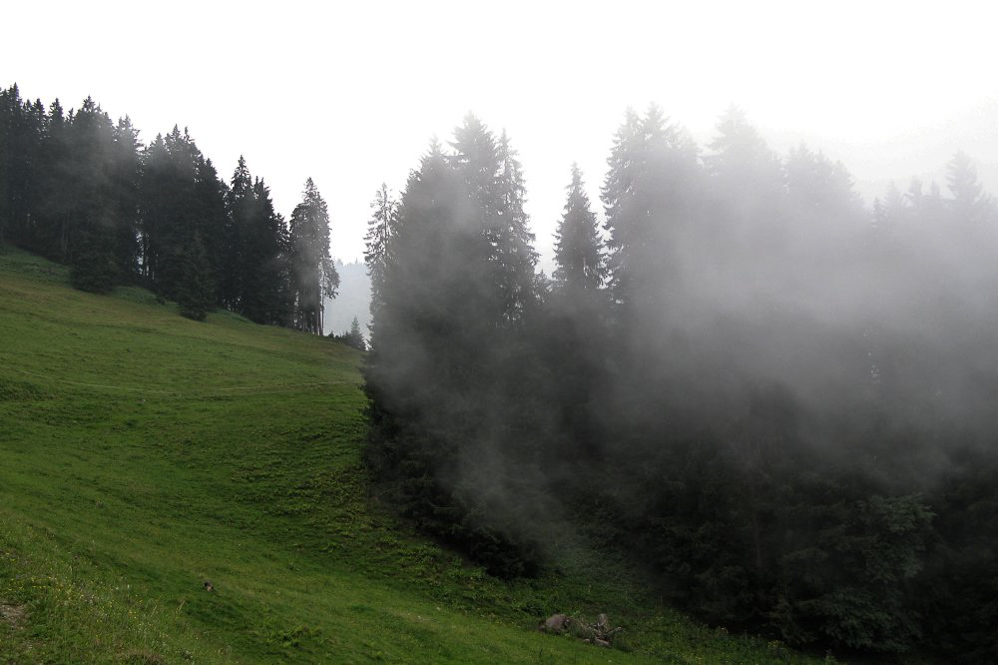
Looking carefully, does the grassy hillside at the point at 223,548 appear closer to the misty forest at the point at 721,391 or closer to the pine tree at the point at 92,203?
the misty forest at the point at 721,391

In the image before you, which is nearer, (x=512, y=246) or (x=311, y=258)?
(x=512, y=246)

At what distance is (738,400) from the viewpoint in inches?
925

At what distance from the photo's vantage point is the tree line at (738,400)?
20484 mm

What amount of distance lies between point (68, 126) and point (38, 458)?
73.0 metres

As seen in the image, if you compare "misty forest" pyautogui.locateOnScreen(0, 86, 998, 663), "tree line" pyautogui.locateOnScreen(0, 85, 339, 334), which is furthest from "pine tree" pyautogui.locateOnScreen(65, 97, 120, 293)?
"misty forest" pyautogui.locateOnScreen(0, 86, 998, 663)

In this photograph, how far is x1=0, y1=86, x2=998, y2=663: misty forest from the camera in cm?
2055

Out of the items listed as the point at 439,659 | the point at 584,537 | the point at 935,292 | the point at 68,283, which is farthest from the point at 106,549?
the point at 68,283

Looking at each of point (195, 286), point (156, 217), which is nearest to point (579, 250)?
point (195, 286)

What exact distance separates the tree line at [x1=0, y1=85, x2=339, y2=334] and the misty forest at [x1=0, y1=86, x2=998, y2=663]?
4284cm

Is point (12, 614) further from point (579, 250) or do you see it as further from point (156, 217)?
point (156, 217)

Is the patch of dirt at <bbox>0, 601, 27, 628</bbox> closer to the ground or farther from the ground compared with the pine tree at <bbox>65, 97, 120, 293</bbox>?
closer to the ground

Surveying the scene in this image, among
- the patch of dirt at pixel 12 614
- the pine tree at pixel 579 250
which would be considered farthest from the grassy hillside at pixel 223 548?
the pine tree at pixel 579 250

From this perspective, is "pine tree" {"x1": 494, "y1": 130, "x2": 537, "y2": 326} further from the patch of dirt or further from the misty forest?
the patch of dirt

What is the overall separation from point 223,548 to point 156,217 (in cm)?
6523
